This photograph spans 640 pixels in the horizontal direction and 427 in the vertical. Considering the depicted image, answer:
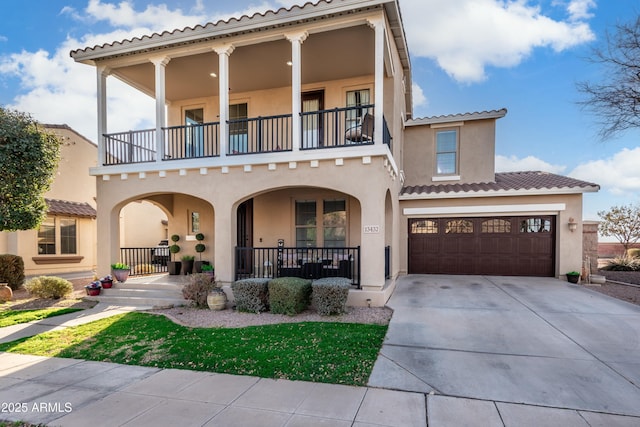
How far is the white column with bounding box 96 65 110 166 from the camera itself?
9156mm

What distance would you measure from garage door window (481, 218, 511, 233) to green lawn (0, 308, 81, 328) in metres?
12.8

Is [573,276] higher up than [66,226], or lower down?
lower down

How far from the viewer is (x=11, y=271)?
10.6 m

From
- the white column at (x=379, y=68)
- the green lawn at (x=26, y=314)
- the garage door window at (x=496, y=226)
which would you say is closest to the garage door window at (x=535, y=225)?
the garage door window at (x=496, y=226)

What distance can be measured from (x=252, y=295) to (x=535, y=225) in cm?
994

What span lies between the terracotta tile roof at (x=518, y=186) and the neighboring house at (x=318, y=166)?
7cm

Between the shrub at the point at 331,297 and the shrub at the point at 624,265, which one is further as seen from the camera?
the shrub at the point at 624,265

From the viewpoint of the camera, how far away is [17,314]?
7.52 metres

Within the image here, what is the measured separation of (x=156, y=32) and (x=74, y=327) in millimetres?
7481

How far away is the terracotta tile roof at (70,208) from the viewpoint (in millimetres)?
13771

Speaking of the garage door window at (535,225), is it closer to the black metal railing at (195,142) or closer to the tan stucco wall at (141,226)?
the black metal railing at (195,142)

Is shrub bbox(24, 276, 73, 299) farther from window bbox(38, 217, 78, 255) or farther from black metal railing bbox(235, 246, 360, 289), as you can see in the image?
window bbox(38, 217, 78, 255)

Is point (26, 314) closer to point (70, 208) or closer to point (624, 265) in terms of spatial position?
point (70, 208)

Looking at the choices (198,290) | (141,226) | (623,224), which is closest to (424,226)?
(198,290)
